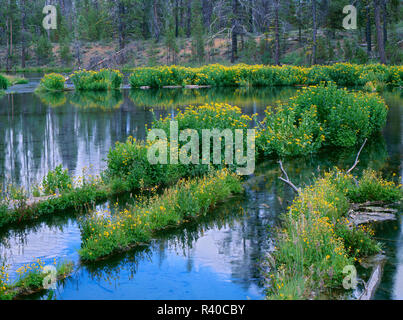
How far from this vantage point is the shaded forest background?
51.8 meters

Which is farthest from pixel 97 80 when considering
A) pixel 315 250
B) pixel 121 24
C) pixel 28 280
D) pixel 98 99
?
pixel 315 250

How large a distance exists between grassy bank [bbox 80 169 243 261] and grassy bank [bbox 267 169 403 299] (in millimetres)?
2104

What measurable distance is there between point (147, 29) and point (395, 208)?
72636 millimetres

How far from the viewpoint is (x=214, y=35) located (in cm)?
5128

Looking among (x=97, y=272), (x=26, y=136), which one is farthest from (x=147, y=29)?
(x=97, y=272)

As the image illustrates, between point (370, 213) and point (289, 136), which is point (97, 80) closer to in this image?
point (289, 136)

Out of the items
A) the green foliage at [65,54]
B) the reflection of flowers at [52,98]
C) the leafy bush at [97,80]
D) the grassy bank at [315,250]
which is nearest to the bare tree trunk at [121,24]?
the green foliage at [65,54]

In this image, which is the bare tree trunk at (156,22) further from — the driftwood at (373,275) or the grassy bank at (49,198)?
the driftwood at (373,275)

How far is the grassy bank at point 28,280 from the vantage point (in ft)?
23.7

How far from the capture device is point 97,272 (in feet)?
27.1

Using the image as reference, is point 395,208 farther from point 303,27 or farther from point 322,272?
point 303,27

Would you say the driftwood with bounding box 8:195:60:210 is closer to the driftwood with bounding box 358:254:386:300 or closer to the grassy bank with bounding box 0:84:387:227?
the grassy bank with bounding box 0:84:387:227

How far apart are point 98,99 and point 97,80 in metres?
8.24

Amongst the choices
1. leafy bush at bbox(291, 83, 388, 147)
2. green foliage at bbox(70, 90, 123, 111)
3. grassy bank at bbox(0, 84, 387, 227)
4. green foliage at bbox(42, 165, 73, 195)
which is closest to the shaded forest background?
green foliage at bbox(70, 90, 123, 111)
